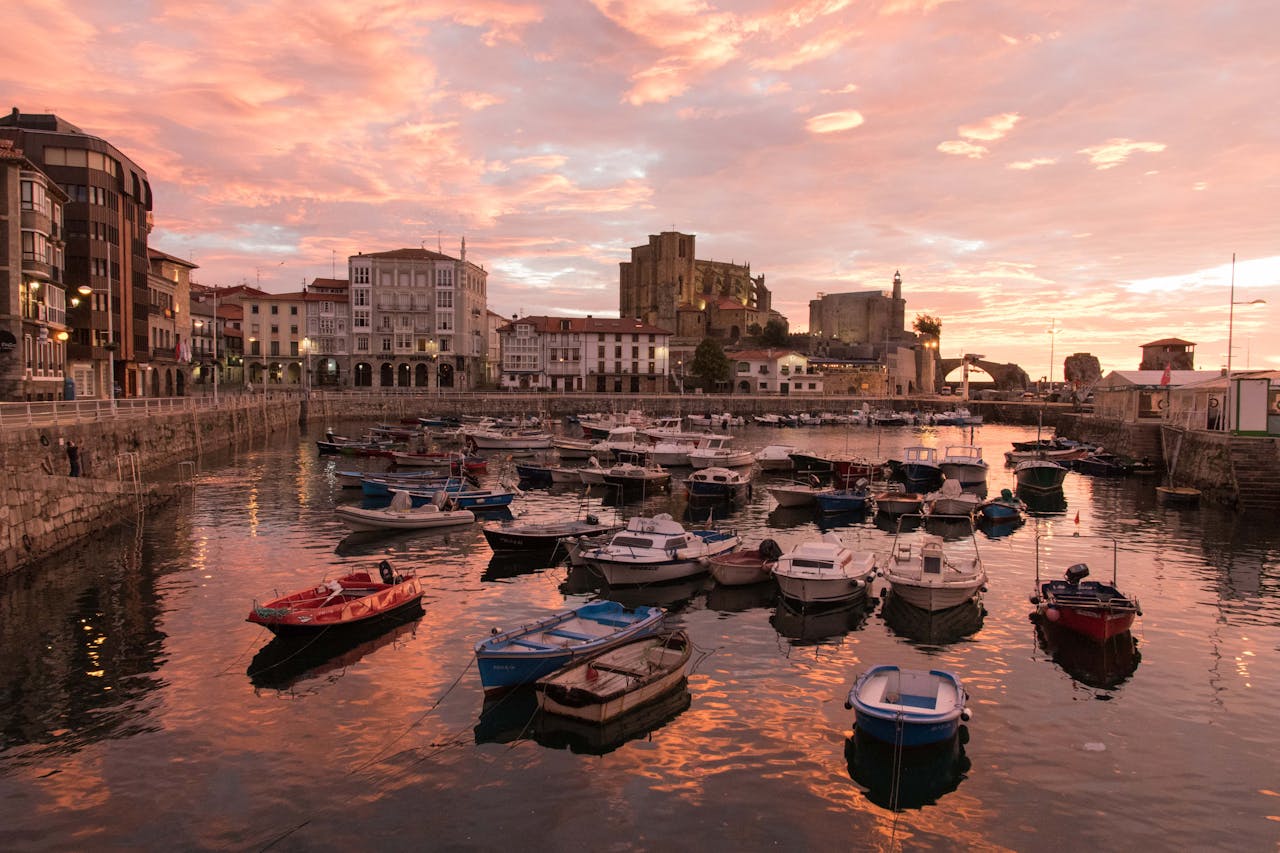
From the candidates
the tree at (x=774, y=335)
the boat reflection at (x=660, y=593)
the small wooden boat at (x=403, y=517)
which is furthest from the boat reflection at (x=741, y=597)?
the tree at (x=774, y=335)

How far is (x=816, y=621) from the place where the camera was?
25.0 m

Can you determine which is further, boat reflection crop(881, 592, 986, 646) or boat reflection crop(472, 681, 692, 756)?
boat reflection crop(881, 592, 986, 646)

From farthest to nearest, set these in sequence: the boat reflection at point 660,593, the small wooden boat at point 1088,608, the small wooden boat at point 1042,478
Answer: the small wooden boat at point 1042,478, the boat reflection at point 660,593, the small wooden boat at point 1088,608

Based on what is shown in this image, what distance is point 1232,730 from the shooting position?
57.7ft

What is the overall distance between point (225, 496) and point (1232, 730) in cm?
4379

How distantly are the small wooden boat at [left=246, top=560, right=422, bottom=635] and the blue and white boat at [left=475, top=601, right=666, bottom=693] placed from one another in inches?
168

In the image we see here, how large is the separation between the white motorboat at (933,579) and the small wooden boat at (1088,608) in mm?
1994

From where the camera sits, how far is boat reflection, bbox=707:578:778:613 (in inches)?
1048

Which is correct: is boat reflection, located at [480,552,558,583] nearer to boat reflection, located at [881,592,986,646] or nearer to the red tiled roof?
boat reflection, located at [881,592,986,646]

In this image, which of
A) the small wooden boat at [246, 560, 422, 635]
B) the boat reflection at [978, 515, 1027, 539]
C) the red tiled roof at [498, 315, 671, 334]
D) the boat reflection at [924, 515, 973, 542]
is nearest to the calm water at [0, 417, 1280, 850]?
the small wooden boat at [246, 560, 422, 635]

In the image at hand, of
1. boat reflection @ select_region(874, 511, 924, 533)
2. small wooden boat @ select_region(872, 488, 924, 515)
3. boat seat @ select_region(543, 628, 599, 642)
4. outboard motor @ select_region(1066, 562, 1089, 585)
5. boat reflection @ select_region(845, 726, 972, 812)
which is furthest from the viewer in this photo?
small wooden boat @ select_region(872, 488, 924, 515)

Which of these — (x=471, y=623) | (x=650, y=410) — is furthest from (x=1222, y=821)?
(x=650, y=410)

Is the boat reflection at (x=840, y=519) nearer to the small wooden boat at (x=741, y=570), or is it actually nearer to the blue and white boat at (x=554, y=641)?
the small wooden boat at (x=741, y=570)

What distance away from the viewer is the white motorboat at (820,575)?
25.6m
